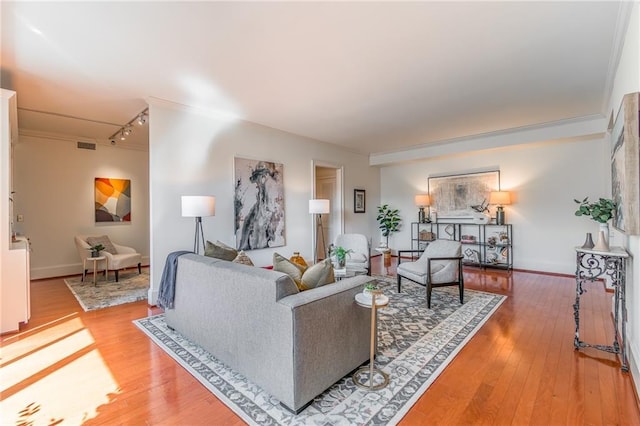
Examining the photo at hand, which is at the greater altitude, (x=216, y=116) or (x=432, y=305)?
(x=216, y=116)

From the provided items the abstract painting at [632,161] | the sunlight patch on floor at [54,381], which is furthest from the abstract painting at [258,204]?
the abstract painting at [632,161]

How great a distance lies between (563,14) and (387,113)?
2.34 metres

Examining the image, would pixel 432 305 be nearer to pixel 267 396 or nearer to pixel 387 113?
pixel 267 396

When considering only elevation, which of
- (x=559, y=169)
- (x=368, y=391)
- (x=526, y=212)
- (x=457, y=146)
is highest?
(x=457, y=146)

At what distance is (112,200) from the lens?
603cm

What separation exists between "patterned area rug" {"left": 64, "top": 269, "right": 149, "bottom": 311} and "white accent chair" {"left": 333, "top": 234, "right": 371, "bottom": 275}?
3.01 meters

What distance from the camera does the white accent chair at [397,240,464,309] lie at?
3652 millimetres

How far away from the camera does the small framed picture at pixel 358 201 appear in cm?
699

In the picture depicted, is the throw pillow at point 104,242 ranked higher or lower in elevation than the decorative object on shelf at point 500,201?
lower

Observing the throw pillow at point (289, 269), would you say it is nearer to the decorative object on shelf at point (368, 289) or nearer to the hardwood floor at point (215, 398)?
the decorative object on shelf at point (368, 289)

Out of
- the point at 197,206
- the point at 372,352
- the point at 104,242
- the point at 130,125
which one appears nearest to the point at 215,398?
the point at 372,352

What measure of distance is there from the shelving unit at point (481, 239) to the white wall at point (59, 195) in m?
6.83

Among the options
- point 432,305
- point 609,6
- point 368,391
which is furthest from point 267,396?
point 609,6

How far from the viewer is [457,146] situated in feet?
19.5
